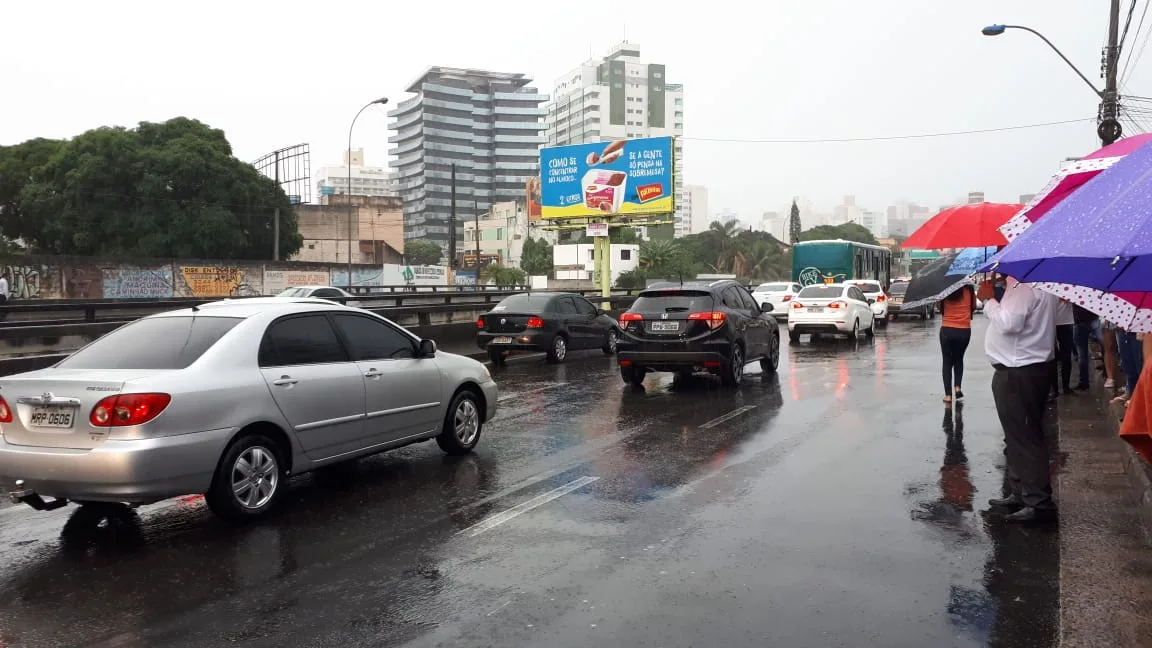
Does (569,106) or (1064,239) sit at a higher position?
(569,106)

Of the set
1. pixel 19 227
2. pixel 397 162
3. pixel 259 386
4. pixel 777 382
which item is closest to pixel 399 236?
pixel 19 227

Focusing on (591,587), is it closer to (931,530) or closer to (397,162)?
(931,530)

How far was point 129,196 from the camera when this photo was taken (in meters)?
47.3

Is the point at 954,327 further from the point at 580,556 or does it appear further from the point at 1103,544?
the point at 580,556

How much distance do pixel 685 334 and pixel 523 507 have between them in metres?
6.91

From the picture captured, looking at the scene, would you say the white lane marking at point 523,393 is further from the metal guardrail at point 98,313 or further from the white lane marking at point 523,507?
the white lane marking at point 523,507

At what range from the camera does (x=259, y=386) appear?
20.1 feet

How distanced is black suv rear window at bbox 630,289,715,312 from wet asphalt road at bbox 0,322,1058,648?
13.9ft

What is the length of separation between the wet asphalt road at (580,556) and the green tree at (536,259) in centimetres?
9429

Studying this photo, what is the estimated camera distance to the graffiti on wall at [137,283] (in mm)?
40250

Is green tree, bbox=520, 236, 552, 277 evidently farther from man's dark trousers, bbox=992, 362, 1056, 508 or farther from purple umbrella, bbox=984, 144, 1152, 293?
purple umbrella, bbox=984, 144, 1152, 293

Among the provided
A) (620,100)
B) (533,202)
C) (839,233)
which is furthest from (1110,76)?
(620,100)

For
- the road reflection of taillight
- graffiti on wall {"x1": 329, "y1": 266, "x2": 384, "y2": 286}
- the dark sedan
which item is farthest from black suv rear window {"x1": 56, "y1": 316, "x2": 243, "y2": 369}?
graffiti on wall {"x1": 329, "y1": 266, "x2": 384, "y2": 286}

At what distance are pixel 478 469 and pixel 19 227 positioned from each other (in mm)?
51921
